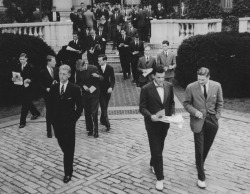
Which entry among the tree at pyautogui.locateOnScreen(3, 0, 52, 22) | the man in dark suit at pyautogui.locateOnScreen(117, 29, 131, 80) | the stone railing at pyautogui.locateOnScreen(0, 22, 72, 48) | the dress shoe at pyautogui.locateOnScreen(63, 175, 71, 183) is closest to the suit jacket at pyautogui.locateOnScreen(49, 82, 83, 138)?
the dress shoe at pyautogui.locateOnScreen(63, 175, 71, 183)

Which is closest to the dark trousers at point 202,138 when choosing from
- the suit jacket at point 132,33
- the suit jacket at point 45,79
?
the suit jacket at point 45,79

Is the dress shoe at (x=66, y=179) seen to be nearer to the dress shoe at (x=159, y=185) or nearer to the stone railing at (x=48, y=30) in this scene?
the dress shoe at (x=159, y=185)

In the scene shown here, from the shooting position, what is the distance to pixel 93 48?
16.0 meters

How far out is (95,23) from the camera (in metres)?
20.8

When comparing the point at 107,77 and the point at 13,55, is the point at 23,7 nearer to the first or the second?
the point at 13,55

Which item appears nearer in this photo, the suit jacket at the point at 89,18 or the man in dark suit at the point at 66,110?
the man in dark suit at the point at 66,110

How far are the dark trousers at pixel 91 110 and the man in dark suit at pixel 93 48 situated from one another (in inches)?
207

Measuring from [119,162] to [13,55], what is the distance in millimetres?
6940

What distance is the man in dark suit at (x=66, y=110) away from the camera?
7859mm

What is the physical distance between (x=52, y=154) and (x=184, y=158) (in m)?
2.92

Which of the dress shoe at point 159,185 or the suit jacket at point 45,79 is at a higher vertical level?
the suit jacket at point 45,79

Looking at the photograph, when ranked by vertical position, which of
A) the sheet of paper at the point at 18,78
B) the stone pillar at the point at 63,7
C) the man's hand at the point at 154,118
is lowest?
the man's hand at the point at 154,118

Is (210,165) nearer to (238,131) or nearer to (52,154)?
(238,131)

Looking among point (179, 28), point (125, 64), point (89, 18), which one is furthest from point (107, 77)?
point (89, 18)
